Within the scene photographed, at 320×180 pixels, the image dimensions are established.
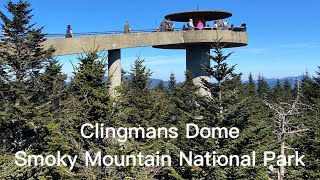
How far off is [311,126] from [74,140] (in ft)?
41.9

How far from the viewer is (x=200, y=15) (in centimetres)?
3109

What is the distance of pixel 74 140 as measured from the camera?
12.9 m

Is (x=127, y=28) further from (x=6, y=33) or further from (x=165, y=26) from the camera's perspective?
(x=6, y=33)

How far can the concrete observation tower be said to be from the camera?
23281 mm

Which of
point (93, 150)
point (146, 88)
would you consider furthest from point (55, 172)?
point (146, 88)

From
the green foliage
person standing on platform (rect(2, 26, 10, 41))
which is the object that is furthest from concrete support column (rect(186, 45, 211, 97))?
person standing on platform (rect(2, 26, 10, 41))

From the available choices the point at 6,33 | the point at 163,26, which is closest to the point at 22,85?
the point at 6,33

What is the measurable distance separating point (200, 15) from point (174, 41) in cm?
395

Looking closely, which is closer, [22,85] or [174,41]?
[22,85]

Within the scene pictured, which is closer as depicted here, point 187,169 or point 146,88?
point 187,169

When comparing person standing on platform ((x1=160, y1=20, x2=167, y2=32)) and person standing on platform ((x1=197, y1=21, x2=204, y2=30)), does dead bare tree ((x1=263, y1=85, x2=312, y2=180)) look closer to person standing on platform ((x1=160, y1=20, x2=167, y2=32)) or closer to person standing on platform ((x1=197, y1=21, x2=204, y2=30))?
person standing on platform ((x1=197, y1=21, x2=204, y2=30))

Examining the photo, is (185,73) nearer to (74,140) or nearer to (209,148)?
(209,148)

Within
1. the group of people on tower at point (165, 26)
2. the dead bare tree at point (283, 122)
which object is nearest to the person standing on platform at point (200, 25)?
the group of people on tower at point (165, 26)

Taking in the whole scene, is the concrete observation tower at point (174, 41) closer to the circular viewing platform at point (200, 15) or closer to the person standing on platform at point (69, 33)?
the circular viewing platform at point (200, 15)
